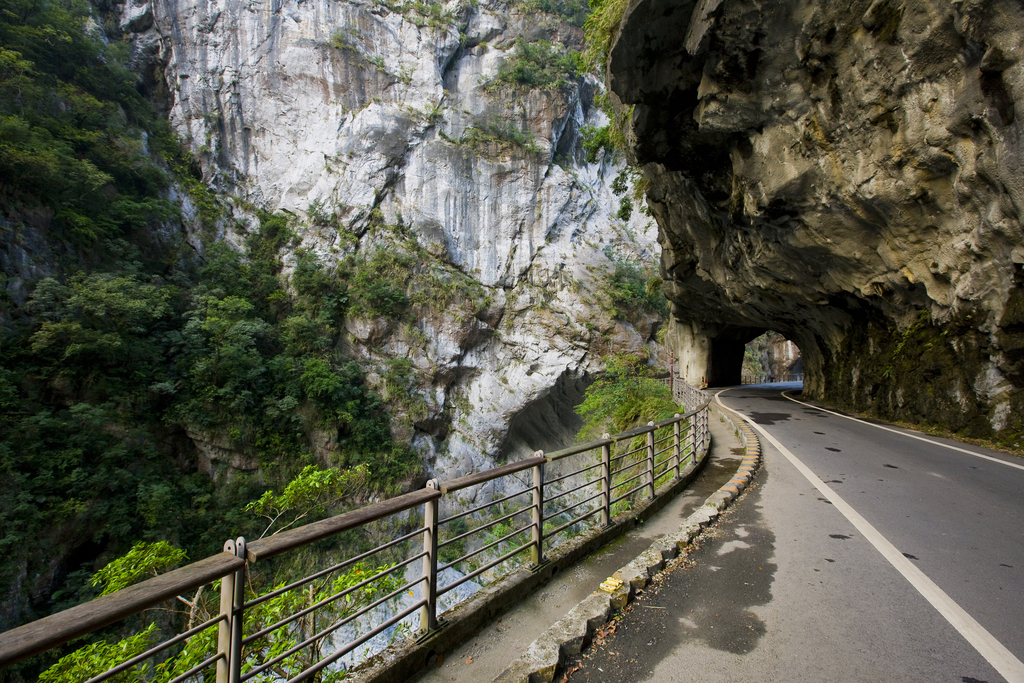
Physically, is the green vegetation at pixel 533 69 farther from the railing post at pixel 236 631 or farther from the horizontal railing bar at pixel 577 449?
the railing post at pixel 236 631

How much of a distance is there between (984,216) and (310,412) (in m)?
22.0

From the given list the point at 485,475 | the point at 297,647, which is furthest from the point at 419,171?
the point at 297,647

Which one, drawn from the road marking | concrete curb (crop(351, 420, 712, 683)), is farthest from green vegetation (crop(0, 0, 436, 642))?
the road marking

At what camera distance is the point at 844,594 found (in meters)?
3.12

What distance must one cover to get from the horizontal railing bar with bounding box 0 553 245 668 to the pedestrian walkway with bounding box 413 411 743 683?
4.35 feet

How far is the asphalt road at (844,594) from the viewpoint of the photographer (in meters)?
2.38

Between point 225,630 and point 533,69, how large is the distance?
33392 millimetres

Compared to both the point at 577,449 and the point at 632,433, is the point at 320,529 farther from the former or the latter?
the point at 632,433

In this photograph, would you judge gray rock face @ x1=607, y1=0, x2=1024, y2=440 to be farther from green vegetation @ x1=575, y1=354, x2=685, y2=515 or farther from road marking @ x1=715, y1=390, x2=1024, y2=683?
road marking @ x1=715, y1=390, x2=1024, y2=683

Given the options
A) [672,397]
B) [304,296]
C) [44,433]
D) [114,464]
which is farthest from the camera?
[304,296]

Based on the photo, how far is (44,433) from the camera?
13.3 metres

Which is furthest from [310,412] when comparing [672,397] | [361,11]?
[361,11]

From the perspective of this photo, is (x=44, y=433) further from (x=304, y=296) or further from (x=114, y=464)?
(x=304, y=296)

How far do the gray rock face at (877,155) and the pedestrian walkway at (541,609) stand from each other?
24.0 ft
